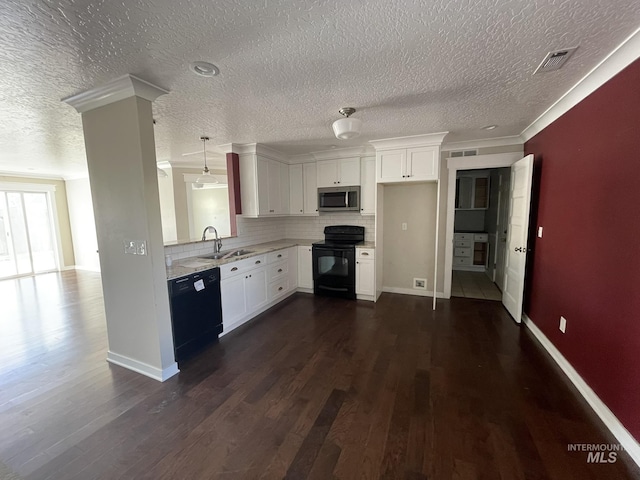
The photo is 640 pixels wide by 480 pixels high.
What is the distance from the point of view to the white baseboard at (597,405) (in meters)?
1.58

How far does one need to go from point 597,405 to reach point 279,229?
4563 millimetres

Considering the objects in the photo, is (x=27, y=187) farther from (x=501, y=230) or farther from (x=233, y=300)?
(x=501, y=230)

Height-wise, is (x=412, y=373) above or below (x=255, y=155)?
below

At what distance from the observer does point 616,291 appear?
1.79 m

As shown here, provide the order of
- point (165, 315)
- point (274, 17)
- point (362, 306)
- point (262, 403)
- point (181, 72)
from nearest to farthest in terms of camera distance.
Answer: point (274, 17) → point (181, 72) → point (262, 403) → point (165, 315) → point (362, 306)

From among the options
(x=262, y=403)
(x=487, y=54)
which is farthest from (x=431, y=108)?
(x=262, y=403)

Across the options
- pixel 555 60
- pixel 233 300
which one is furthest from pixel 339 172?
pixel 555 60

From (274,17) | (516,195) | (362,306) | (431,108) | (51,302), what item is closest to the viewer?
(274,17)

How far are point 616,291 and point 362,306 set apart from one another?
268 centimetres

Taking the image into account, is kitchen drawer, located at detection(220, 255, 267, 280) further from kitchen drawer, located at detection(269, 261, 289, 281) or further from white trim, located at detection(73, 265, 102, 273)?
white trim, located at detection(73, 265, 102, 273)

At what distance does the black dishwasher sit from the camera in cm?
254

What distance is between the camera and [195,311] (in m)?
2.73

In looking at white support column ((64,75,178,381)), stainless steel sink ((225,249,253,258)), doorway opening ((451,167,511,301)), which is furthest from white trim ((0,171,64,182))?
doorway opening ((451,167,511,301))

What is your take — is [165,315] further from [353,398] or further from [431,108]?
[431,108]
